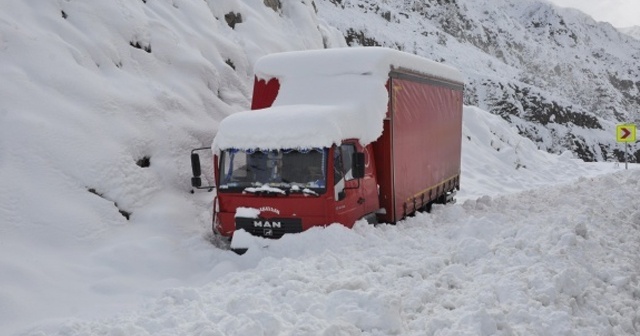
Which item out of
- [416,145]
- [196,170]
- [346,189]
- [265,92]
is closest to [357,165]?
[346,189]

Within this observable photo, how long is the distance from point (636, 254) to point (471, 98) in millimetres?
46285

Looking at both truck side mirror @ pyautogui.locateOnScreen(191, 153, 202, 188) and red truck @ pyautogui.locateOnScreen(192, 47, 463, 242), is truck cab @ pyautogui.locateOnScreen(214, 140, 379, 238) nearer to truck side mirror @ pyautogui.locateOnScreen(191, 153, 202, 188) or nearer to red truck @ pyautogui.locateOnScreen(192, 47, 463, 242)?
red truck @ pyautogui.locateOnScreen(192, 47, 463, 242)

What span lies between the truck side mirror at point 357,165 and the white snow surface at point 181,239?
3.07 ft

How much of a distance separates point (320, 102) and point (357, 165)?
1989mm

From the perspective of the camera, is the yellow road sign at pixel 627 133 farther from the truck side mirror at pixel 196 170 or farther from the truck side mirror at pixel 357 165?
the truck side mirror at pixel 196 170

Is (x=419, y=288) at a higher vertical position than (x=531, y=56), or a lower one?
higher

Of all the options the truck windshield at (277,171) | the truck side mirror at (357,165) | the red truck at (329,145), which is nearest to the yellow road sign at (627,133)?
the red truck at (329,145)

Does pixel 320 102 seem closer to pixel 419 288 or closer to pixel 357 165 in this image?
pixel 357 165

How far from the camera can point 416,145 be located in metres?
12.6

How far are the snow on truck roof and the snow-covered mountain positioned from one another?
127 ft

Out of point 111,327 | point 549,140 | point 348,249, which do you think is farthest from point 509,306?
point 549,140

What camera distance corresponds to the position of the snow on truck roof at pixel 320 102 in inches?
369

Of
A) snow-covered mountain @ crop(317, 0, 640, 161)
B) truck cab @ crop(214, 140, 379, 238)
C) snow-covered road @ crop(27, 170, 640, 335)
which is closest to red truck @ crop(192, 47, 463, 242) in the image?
truck cab @ crop(214, 140, 379, 238)

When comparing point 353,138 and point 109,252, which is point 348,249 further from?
point 109,252
